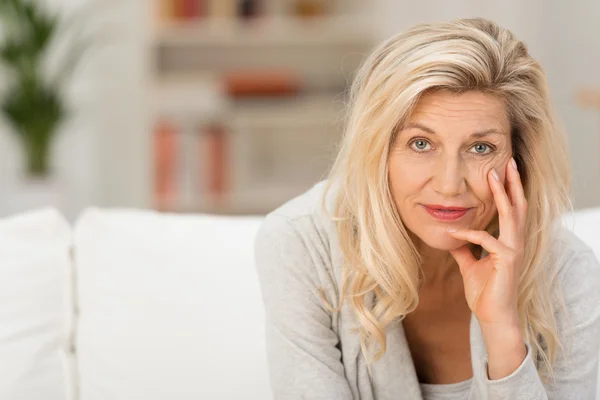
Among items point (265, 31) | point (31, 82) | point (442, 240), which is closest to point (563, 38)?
point (265, 31)

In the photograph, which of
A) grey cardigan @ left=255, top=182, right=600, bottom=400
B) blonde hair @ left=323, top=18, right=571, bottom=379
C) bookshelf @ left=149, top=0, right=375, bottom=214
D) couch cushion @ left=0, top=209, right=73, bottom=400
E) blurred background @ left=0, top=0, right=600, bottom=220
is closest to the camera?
blonde hair @ left=323, top=18, right=571, bottom=379

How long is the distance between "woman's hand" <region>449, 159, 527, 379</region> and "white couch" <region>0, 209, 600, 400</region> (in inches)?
15.3

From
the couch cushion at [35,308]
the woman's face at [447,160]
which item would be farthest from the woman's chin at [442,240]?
the couch cushion at [35,308]

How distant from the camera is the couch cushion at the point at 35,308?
1.67 metres

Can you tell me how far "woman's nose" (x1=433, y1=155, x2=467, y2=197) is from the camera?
142 centimetres

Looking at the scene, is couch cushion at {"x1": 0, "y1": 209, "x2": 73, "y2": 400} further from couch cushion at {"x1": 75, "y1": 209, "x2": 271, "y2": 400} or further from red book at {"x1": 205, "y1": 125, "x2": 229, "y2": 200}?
red book at {"x1": 205, "y1": 125, "x2": 229, "y2": 200}

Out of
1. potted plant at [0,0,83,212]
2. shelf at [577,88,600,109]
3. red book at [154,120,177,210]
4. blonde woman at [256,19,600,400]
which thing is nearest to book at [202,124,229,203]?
red book at [154,120,177,210]

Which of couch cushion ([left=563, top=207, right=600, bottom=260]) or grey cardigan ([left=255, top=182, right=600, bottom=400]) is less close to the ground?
couch cushion ([left=563, top=207, right=600, bottom=260])

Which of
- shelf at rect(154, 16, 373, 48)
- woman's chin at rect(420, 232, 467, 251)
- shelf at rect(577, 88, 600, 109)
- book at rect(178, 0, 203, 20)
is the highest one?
book at rect(178, 0, 203, 20)

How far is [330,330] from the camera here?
61.8 inches

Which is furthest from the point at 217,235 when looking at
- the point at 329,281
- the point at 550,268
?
the point at 550,268

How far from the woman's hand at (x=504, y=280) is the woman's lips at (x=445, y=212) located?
0.03m

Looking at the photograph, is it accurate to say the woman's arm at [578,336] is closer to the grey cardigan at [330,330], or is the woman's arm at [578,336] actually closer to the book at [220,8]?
the grey cardigan at [330,330]

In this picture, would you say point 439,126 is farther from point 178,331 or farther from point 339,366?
point 178,331
